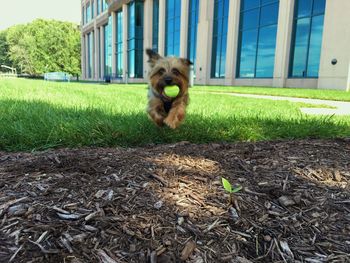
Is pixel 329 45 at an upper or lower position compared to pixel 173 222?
upper

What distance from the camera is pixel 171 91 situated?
4.48 meters

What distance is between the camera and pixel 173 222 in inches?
71.7

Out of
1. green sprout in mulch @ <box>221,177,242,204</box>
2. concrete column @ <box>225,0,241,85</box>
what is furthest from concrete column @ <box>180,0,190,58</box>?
green sprout in mulch @ <box>221,177,242,204</box>

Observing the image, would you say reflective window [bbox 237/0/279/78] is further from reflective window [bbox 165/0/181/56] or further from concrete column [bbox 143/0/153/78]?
concrete column [bbox 143/0/153/78]

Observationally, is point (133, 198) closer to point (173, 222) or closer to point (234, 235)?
point (173, 222)

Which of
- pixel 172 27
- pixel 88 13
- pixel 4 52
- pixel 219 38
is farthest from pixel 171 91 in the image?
pixel 4 52

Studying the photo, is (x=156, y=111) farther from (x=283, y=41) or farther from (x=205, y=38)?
(x=205, y=38)

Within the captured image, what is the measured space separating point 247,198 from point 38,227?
4.04 feet

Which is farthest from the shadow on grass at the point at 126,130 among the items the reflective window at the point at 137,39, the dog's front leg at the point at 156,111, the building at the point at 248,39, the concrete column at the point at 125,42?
the concrete column at the point at 125,42

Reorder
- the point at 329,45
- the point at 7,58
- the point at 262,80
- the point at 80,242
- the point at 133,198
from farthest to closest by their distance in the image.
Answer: the point at 7,58, the point at 262,80, the point at 329,45, the point at 133,198, the point at 80,242

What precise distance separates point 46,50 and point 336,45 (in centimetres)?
6608

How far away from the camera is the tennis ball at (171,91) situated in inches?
176

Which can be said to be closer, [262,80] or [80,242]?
[80,242]

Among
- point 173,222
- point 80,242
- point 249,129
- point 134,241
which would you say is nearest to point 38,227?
point 80,242
